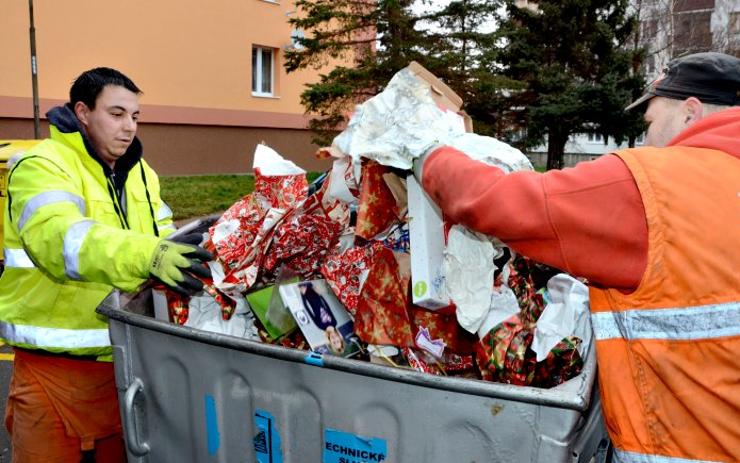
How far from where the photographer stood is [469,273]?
1.81 meters

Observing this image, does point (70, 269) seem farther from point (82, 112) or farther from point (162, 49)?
point (162, 49)

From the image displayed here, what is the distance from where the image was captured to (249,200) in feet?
7.45

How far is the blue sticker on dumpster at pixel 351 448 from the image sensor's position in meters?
1.60

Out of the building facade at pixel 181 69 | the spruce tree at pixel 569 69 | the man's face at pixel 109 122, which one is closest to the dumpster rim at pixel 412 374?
the man's face at pixel 109 122

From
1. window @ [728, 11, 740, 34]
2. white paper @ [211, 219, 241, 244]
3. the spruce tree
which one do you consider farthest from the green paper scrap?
window @ [728, 11, 740, 34]

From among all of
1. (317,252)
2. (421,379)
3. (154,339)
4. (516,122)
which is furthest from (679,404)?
(516,122)

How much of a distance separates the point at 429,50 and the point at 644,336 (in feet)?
42.9

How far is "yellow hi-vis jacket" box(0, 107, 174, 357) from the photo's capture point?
74.9 inches

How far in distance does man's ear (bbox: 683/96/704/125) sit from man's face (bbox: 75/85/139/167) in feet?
6.09

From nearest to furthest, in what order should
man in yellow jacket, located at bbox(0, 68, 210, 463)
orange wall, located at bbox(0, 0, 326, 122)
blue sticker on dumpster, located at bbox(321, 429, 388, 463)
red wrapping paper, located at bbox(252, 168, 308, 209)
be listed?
blue sticker on dumpster, located at bbox(321, 429, 388, 463)
man in yellow jacket, located at bbox(0, 68, 210, 463)
red wrapping paper, located at bbox(252, 168, 308, 209)
orange wall, located at bbox(0, 0, 326, 122)

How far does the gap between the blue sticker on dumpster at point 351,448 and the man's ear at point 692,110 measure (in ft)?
3.71

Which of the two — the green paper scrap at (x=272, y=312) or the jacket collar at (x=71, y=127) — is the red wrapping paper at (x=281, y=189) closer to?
the green paper scrap at (x=272, y=312)

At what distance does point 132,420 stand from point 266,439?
18.0 inches

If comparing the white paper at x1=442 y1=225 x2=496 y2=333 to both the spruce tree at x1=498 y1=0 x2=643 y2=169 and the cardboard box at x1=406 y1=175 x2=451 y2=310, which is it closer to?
the cardboard box at x1=406 y1=175 x2=451 y2=310
